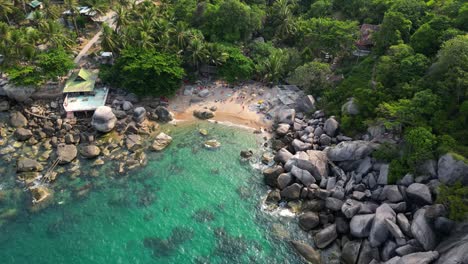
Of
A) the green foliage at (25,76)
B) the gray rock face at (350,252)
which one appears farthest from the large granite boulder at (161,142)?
the gray rock face at (350,252)

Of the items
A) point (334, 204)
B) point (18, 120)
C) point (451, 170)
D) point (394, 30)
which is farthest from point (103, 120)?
point (394, 30)

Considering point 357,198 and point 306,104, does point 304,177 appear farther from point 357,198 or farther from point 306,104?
point 306,104

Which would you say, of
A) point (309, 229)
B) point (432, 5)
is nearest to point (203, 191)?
point (309, 229)

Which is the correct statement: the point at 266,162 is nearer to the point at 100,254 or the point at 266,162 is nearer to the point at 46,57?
the point at 100,254

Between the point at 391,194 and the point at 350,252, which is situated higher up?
the point at 391,194

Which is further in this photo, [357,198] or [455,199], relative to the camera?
[357,198]

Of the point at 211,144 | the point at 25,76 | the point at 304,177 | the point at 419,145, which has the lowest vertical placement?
the point at 25,76
